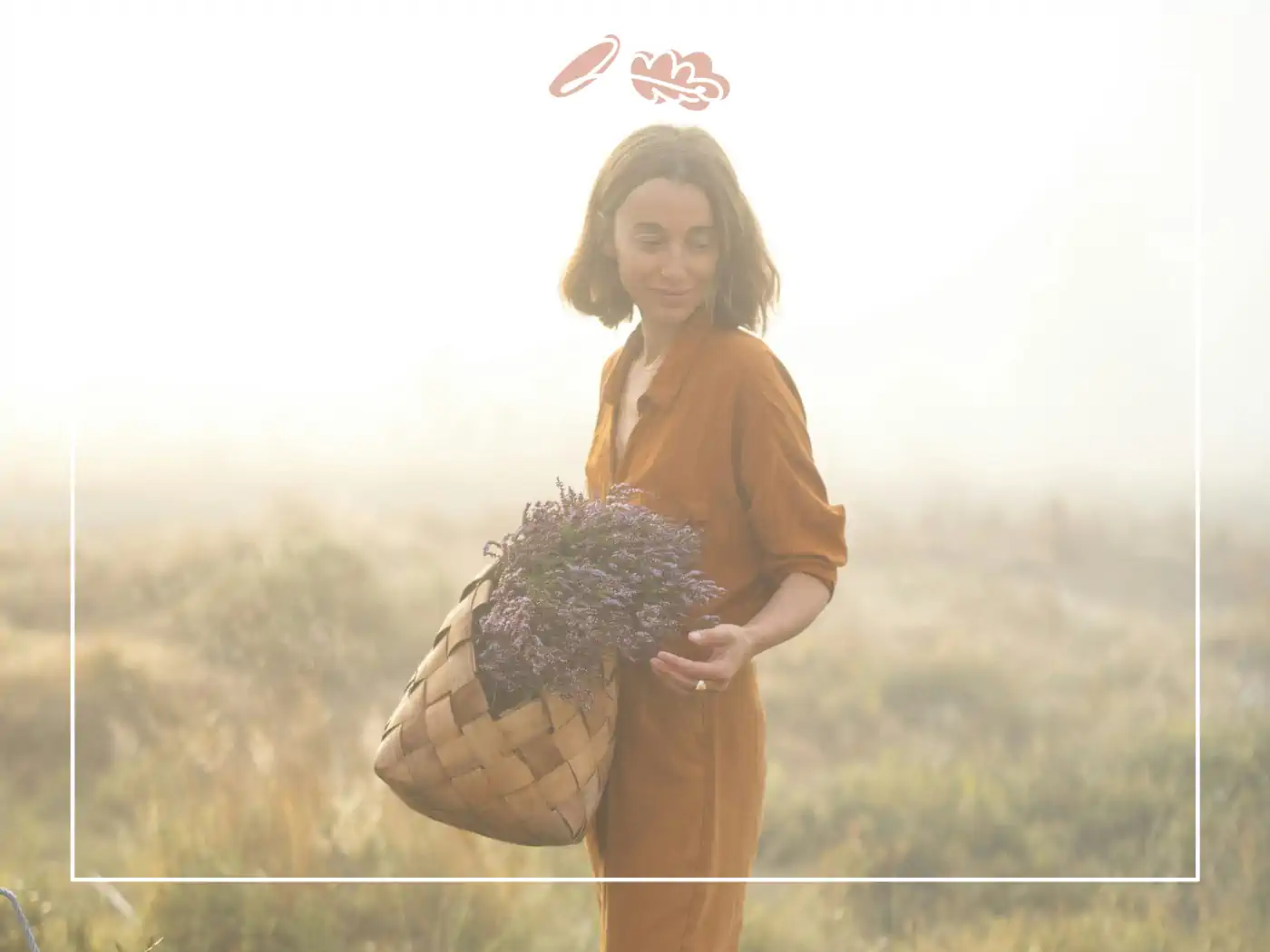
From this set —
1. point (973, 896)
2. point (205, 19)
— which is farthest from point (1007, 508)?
point (205, 19)

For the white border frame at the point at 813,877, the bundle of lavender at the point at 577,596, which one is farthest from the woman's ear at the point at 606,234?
the white border frame at the point at 813,877

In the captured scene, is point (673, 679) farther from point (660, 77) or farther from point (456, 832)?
point (660, 77)

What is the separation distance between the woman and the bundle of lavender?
3.5 inches

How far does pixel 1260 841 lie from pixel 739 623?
1185 millimetres

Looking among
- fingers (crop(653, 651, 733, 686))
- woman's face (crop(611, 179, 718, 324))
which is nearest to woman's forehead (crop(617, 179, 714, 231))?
woman's face (crop(611, 179, 718, 324))

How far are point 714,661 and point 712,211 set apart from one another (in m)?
0.66

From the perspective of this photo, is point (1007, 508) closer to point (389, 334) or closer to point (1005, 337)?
point (1005, 337)

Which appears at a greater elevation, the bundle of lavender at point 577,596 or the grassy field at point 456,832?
the bundle of lavender at point 577,596

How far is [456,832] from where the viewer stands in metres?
2.40

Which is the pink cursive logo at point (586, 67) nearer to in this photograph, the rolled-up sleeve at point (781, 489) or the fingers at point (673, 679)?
the rolled-up sleeve at point (781, 489)

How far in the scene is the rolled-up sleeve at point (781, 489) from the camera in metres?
1.90

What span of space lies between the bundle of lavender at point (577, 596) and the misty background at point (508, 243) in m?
0.53

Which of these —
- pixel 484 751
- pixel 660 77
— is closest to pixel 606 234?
pixel 660 77

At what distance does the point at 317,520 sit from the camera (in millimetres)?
2404
